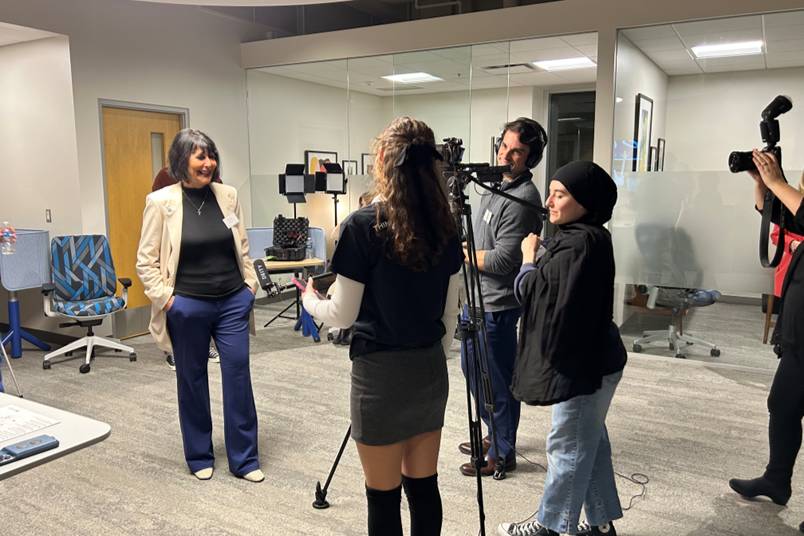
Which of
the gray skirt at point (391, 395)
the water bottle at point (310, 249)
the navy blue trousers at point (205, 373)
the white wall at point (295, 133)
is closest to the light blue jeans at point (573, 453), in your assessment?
the gray skirt at point (391, 395)

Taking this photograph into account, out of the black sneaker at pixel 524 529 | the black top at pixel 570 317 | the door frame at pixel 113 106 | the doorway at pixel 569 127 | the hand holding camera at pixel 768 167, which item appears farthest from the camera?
the doorway at pixel 569 127

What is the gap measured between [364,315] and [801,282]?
166cm

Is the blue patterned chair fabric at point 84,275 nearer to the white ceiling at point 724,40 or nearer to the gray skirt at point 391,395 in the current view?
the gray skirt at point 391,395

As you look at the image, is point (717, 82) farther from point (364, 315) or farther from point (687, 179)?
point (364, 315)

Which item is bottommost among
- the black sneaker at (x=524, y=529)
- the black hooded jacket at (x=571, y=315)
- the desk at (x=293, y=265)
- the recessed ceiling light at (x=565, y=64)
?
the black sneaker at (x=524, y=529)

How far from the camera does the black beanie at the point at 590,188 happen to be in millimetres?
1899

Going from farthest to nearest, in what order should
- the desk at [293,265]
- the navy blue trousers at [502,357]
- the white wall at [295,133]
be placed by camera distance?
the white wall at [295,133] < the desk at [293,265] < the navy blue trousers at [502,357]

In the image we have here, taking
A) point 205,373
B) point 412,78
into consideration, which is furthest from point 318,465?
point 412,78

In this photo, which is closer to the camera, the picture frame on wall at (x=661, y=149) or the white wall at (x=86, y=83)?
the picture frame on wall at (x=661, y=149)

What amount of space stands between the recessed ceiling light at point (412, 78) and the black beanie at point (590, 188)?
4.13m

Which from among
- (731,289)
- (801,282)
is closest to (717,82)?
(731,289)

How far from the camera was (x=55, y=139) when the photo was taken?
5.14 meters

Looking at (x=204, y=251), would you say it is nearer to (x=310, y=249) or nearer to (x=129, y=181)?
(x=310, y=249)

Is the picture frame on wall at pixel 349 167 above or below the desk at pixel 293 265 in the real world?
above
